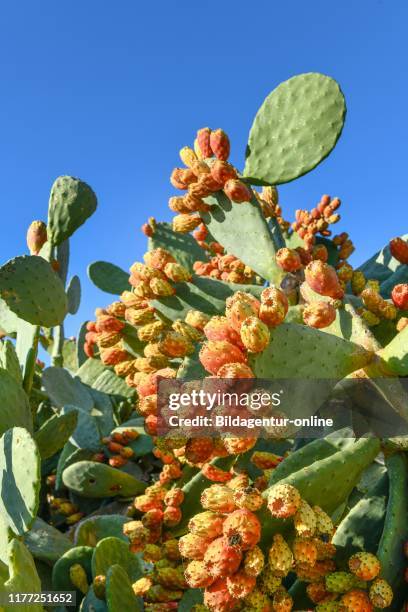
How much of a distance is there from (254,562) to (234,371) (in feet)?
1.23

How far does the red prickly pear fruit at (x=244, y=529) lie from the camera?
3.48 ft

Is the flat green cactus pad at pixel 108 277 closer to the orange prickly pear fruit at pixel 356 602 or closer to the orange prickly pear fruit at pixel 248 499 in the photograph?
the orange prickly pear fruit at pixel 248 499

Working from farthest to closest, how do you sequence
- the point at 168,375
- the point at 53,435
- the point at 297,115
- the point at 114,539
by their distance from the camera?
the point at 53,435 → the point at 297,115 → the point at 114,539 → the point at 168,375

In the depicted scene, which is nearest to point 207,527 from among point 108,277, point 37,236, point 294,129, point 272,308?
point 272,308

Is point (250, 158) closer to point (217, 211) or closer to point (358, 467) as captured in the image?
point (217, 211)

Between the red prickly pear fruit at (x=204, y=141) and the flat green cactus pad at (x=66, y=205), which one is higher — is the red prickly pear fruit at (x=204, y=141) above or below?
below

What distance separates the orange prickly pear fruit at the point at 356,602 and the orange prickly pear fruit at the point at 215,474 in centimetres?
49

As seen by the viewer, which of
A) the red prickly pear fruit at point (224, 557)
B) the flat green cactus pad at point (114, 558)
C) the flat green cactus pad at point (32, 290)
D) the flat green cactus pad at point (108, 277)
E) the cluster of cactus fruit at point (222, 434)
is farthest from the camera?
the flat green cactus pad at point (108, 277)

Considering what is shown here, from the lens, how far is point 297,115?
2.10 metres

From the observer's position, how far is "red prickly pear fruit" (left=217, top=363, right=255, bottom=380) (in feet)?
3.88

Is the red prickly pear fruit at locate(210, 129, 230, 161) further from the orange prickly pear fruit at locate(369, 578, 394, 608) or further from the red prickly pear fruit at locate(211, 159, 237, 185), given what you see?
the orange prickly pear fruit at locate(369, 578, 394, 608)

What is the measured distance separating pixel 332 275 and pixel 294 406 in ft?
1.50

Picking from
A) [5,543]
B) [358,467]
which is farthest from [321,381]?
[5,543]

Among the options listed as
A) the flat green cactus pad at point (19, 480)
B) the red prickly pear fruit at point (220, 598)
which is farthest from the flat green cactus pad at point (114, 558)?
the red prickly pear fruit at point (220, 598)
